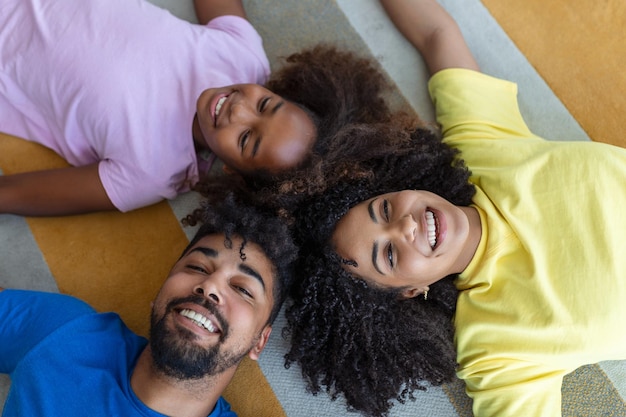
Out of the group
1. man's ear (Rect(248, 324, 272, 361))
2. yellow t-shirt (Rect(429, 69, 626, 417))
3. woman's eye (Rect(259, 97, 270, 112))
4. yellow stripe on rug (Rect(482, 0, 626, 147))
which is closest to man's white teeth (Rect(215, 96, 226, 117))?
woman's eye (Rect(259, 97, 270, 112))

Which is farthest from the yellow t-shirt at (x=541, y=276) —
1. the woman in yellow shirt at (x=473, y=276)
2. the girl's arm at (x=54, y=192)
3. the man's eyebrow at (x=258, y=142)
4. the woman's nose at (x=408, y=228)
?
the girl's arm at (x=54, y=192)

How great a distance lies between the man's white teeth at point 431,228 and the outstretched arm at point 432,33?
0.53 metres

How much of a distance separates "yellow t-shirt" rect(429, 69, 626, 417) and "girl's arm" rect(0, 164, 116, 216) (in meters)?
1.00

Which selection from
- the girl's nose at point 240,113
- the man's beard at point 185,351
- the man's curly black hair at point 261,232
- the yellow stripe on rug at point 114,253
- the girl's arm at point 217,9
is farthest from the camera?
the girl's arm at point 217,9

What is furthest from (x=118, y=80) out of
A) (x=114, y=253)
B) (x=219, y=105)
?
(x=114, y=253)

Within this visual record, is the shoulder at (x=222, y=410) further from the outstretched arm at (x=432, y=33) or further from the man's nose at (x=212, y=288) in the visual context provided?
the outstretched arm at (x=432, y=33)

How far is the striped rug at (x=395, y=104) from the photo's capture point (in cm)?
140

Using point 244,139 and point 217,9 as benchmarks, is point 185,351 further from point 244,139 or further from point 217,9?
point 217,9

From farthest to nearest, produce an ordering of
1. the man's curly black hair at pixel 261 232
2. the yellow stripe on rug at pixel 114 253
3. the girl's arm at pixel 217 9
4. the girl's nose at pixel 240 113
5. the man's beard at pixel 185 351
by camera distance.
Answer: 1. the girl's arm at pixel 217 9
2. the yellow stripe on rug at pixel 114 253
3. the girl's nose at pixel 240 113
4. the man's curly black hair at pixel 261 232
5. the man's beard at pixel 185 351

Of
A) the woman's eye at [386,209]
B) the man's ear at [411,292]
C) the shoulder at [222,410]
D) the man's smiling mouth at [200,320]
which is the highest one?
the woman's eye at [386,209]

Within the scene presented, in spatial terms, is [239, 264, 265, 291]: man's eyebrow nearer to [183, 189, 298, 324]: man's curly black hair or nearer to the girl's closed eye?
[183, 189, 298, 324]: man's curly black hair

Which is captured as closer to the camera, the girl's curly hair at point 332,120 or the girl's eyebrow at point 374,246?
the girl's eyebrow at point 374,246

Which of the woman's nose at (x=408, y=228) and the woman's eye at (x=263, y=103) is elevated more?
the woman's eye at (x=263, y=103)

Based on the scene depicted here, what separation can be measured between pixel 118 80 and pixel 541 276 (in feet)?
3.84
